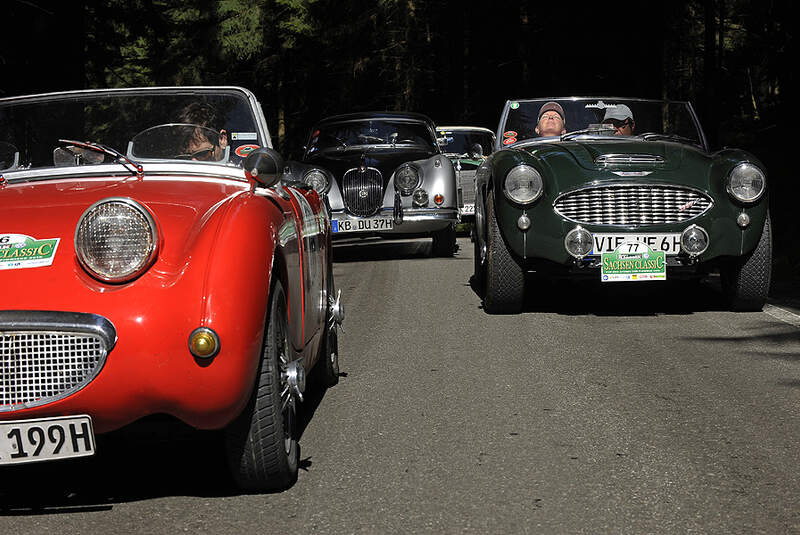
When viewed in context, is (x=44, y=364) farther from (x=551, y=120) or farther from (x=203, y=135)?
(x=551, y=120)

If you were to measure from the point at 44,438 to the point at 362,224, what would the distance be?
884cm

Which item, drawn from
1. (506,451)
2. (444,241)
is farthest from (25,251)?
(444,241)

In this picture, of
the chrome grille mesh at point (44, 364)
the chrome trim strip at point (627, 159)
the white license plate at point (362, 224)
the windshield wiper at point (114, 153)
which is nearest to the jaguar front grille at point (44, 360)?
the chrome grille mesh at point (44, 364)

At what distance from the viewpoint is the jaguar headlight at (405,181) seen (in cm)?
1202

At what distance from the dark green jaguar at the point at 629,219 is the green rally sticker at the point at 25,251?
443 centimetres

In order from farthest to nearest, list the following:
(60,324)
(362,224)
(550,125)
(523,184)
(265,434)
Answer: (362,224), (550,125), (523,184), (265,434), (60,324)

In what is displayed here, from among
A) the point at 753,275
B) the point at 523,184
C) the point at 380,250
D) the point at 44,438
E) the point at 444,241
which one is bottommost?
the point at 380,250

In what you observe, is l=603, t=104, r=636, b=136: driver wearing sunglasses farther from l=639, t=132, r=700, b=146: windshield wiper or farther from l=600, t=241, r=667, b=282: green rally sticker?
l=600, t=241, r=667, b=282: green rally sticker

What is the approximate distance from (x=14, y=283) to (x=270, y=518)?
3.53 ft

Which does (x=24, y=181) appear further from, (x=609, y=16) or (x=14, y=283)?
(x=609, y=16)

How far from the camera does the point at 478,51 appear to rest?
38.1 meters

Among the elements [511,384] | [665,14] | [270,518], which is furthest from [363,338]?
Answer: [665,14]

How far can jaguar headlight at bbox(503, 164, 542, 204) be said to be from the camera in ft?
24.2

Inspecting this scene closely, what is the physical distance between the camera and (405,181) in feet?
39.5
